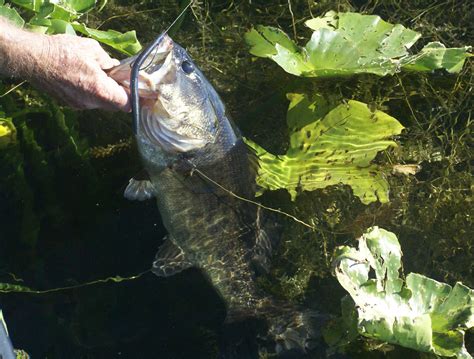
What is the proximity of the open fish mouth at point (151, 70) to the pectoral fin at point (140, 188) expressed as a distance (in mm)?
656

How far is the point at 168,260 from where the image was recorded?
154 inches

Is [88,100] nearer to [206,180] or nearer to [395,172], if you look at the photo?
[206,180]

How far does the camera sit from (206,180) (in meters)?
3.58

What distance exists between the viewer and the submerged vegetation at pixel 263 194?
13.0 feet

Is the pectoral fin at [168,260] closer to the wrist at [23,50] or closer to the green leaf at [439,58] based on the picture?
Result: the wrist at [23,50]

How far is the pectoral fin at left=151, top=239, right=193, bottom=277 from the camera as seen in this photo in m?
3.89

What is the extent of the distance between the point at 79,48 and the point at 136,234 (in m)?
1.30

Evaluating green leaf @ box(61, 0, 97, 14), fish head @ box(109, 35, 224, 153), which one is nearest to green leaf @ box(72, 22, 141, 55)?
green leaf @ box(61, 0, 97, 14)

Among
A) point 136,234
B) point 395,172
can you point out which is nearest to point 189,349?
point 136,234

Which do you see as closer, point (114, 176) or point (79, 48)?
point (79, 48)

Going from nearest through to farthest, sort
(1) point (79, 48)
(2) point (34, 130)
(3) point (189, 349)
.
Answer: (1) point (79, 48) < (3) point (189, 349) < (2) point (34, 130)

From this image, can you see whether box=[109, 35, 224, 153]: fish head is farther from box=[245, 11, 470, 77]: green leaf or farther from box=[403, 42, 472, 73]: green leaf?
box=[403, 42, 472, 73]: green leaf

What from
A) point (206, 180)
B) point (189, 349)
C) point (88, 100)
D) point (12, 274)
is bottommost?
point (189, 349)

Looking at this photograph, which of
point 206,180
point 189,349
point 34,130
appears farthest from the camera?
point 34,130
